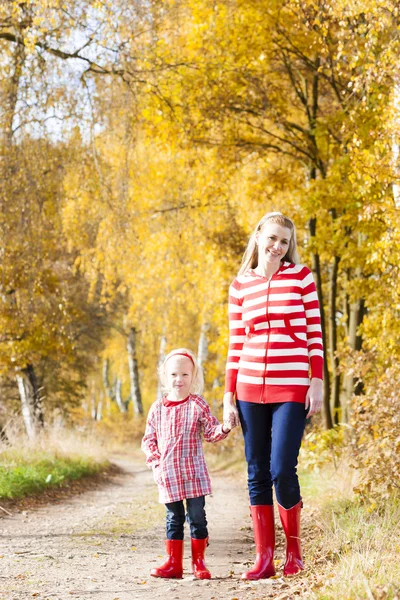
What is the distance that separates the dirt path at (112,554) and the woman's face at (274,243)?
5.93ft

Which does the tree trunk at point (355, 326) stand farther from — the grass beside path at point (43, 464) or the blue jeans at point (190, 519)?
the blue jeans at point (190, 519)

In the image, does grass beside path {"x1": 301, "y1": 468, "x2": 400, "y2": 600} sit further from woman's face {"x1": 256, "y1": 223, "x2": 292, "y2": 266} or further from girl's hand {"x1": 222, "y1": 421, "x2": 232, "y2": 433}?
woman's face {"x1": 256, "y1": 223, "x2": 292, "y2": 266}

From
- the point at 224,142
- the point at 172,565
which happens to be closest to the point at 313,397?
the point at 172,565

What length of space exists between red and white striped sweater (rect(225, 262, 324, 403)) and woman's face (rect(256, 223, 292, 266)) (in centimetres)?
8

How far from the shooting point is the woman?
4.30m

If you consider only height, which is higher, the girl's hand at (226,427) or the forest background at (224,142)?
the forest background at (224,142)

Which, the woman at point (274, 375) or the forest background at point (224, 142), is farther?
the forest background at point (224, 142)

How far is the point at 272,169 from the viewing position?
13.0 meters

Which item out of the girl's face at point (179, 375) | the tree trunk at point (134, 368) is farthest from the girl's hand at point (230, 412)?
the tree trunk at point (134, 368)

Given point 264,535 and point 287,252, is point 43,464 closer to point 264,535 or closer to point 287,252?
point 264,535

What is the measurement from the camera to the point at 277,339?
435 centimetres

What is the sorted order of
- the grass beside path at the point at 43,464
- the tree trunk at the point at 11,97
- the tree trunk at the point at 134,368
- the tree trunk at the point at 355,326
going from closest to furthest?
the tree trunk at the point at 11,97
the grass beside path at the point at 43,464
the tree trunk at the point at 355,326
the tree trunk at the point at 134,368

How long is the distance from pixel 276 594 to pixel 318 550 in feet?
3.52

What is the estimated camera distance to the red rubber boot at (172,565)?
4.58m
